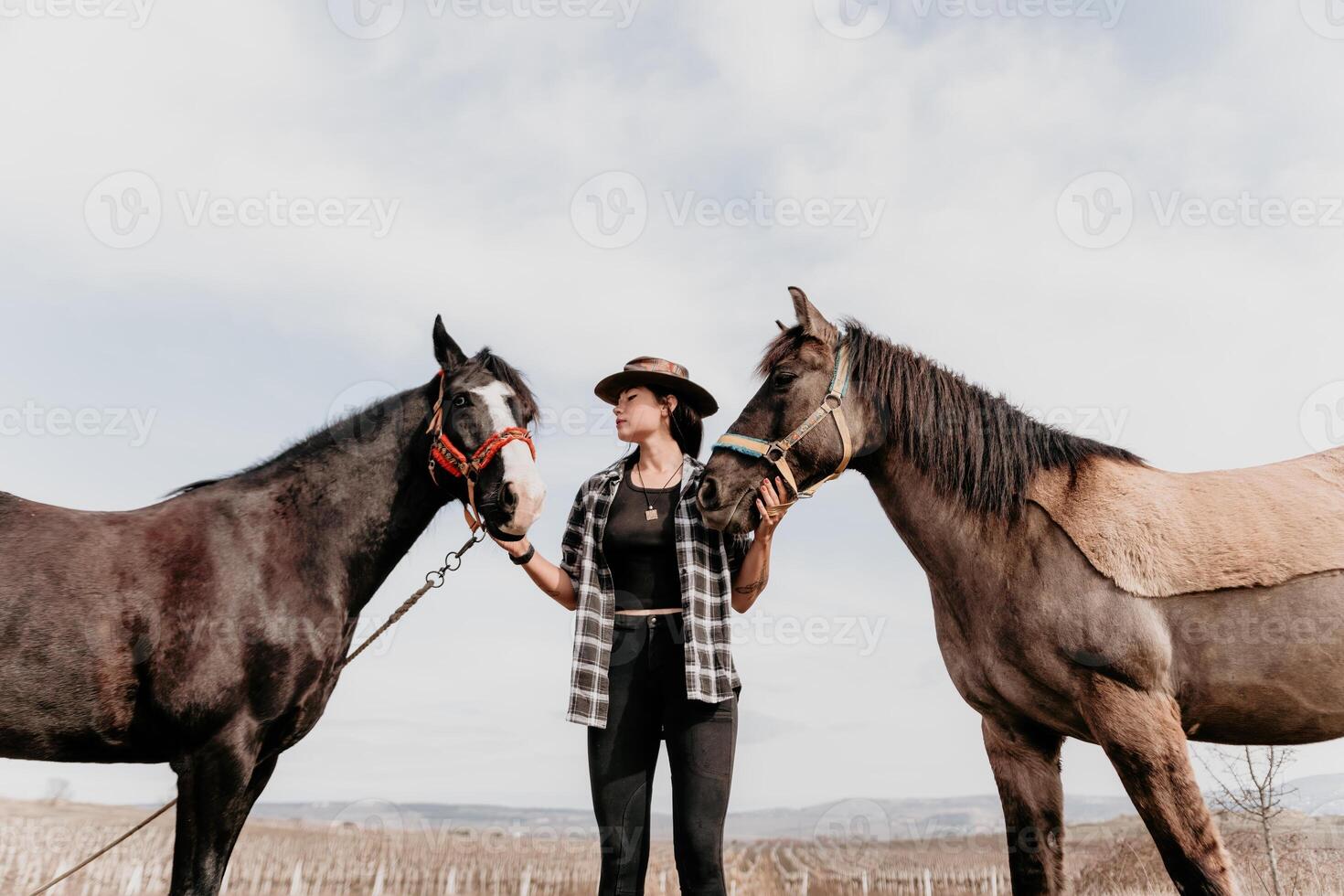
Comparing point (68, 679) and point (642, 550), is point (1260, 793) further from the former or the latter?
point (68, 679)

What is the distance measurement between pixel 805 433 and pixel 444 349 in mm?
1862

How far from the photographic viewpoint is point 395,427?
4.11 m

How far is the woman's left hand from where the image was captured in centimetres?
356

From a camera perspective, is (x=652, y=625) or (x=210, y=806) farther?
(x=652, y=625)

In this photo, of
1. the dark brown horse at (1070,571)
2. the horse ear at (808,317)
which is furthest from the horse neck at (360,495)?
the horse ear at (808,317)

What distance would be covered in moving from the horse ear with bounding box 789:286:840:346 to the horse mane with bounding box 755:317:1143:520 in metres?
0.04

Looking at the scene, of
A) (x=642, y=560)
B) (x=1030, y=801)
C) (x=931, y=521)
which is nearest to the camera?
(x=642, y=560)

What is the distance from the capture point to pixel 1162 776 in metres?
3.38

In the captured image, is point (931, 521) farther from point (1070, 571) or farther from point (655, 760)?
point (655, 760)

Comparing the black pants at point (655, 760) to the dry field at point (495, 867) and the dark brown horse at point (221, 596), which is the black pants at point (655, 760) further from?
the dry field at point (495, 867)

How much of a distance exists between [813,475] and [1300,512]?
2404 mm

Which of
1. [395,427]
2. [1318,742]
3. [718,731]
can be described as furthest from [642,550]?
[1318,742]

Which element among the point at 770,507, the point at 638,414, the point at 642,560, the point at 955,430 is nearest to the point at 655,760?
the point at 642,560

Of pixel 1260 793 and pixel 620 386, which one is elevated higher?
pixel 620 386
